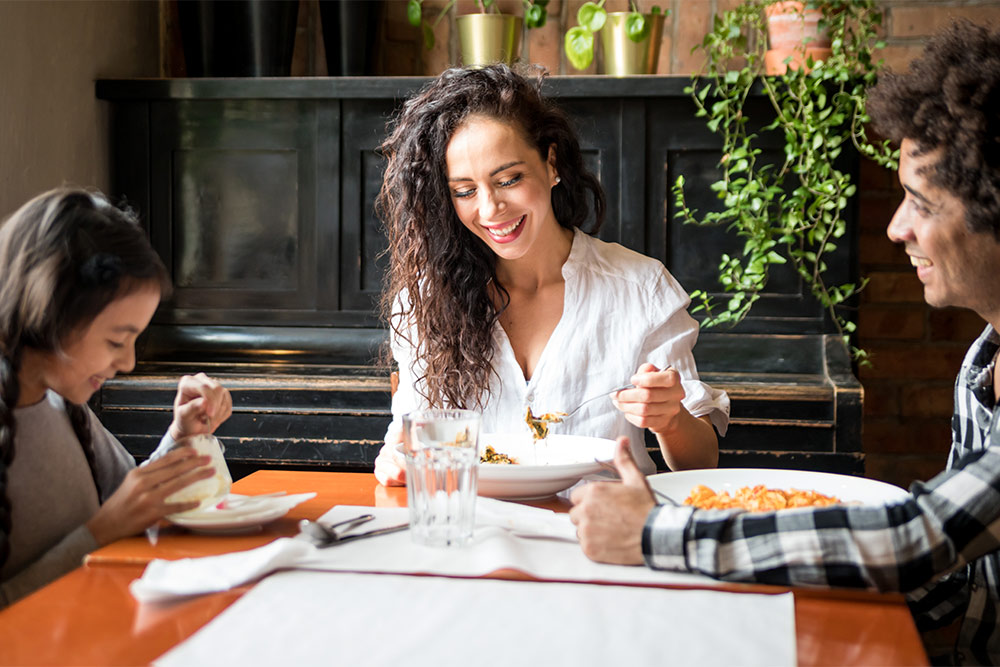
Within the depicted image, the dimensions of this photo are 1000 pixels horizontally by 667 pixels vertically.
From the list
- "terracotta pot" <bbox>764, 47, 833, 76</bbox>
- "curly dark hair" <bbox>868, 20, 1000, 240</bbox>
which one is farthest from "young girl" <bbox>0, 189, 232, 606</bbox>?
"terracotta pot" <bbox>764, 47, 833, 76</bbox>

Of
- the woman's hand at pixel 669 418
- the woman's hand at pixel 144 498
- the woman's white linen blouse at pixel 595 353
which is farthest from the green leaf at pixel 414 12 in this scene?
the woman's hand at pixel 144 498

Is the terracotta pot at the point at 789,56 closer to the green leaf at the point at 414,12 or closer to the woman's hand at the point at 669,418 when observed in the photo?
the green leaf at the point at 414,12

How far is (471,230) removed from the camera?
6.04 ft

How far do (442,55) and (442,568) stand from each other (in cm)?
230

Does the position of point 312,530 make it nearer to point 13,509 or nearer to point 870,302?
point 13,509

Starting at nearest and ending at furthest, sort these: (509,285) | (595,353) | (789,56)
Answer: (595,353) → (509,285) → (789,56)

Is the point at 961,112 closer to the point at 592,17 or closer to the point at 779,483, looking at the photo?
the point at 779,483

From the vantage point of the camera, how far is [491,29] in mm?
2781

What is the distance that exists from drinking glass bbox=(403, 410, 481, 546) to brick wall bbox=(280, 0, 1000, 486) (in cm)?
204

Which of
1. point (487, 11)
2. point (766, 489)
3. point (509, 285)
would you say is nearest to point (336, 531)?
point (766, 489)

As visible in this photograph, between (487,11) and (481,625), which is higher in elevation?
(487,11)

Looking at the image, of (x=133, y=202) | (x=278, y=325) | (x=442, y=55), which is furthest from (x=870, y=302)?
(x=133, y=202)

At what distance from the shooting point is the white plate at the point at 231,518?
1.10 meters

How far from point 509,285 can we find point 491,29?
1148 millimetres
